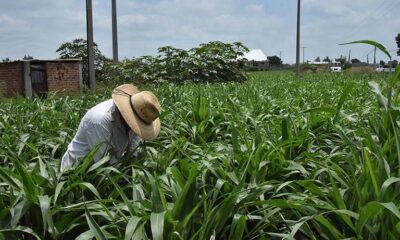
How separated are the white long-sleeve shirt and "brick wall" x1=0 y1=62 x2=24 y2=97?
11.0 metres

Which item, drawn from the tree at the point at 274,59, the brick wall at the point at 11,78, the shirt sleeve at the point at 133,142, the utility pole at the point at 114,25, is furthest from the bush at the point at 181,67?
the tree at the point at 274,59

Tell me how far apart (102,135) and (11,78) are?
11.9m

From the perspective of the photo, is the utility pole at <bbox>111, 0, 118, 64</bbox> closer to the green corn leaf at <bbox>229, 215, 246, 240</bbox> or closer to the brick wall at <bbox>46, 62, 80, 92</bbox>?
the brick wall at <bbox>46, 62, 80, 92</bbox>

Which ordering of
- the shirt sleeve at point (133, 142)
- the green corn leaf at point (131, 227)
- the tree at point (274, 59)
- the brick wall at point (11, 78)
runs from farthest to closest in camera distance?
the tree at point (274, 59), the brick wall at point (11, 78), the shirt sleeve at point (133, 142), the green corn leaf at point (131, 227)

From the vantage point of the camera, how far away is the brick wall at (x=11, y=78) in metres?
13.3

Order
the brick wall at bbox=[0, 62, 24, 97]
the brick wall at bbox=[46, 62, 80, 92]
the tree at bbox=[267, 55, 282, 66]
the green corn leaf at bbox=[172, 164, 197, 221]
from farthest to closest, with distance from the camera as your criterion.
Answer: the tree at bbox=[267, 55, 282, 66], the brick wall at bbox=[46, 62, 80, 92], the brick wall at bbox=[0, 62, 24, 97], the green corn leaf at bbox=[172, 164, 197, 221]

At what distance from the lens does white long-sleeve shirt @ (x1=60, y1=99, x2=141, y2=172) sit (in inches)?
115

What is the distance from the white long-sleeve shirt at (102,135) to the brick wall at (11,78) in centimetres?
1096

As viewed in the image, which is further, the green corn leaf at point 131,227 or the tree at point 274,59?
the tree at point 274,59

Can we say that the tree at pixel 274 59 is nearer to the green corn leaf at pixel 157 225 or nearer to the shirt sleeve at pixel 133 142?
the shirt sleeve at pixel 133 142

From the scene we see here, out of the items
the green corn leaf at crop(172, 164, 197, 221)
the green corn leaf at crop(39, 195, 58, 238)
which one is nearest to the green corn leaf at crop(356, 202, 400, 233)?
the green corn leaf at crop(172, 164, 197, 221)

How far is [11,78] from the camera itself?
13742 millimetres

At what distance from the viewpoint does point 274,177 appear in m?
2.55

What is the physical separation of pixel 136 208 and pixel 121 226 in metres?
0.10
